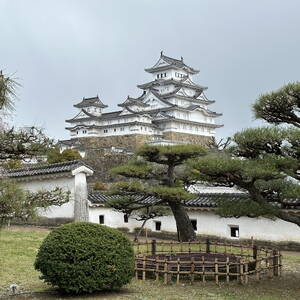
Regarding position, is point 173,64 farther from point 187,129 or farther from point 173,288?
point 173,288

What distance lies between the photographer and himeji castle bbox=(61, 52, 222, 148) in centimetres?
5112

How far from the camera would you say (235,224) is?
16.0m

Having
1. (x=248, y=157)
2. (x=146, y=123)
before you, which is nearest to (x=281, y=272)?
(x=248, y=157)

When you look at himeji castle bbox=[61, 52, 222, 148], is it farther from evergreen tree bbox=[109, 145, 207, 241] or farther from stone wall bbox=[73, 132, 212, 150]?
evergreen tree bbox=[109, 145, 207, 241]

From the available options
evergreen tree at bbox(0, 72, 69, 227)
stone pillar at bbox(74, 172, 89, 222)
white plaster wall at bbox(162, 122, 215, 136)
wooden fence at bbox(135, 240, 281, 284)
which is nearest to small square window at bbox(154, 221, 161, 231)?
stone pillar at bbox(74, 172, 89, 222)

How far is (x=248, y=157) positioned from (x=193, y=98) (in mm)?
48172

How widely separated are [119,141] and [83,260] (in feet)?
146

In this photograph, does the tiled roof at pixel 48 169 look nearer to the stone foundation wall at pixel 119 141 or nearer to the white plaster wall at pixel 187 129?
the stone foundation wall at pixel 119 141

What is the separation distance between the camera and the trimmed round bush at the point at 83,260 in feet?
24.4

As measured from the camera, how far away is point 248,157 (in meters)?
8.02

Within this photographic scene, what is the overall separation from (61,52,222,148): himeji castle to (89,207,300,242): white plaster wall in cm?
2990

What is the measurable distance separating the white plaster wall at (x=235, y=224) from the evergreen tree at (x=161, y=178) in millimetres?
1771

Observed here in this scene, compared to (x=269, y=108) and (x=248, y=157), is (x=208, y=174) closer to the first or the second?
(x=248, y=157)

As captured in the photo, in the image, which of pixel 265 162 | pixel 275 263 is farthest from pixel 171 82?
pixel 265 162
